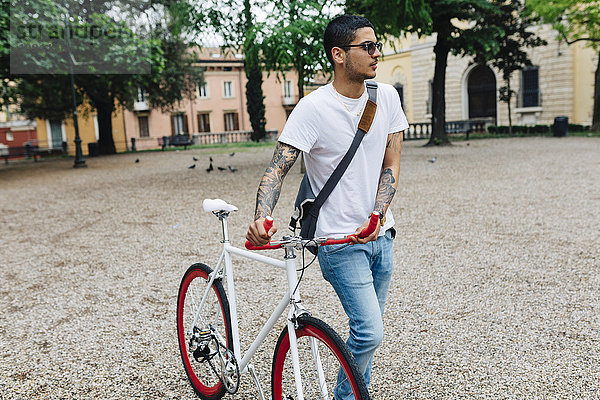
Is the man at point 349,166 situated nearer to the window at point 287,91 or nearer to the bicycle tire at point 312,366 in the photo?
the bicycle tire at point 312,366

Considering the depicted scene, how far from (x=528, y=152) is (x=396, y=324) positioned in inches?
628

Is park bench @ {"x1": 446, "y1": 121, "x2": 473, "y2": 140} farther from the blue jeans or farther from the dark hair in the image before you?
the blue jeans

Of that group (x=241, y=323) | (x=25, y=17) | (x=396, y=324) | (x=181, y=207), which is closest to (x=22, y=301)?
(x=241, y=323)

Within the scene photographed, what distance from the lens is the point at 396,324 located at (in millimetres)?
4289

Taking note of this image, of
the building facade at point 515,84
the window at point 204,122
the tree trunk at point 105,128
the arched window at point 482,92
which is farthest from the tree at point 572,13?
the window at point 204,122

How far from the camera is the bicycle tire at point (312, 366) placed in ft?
6.91

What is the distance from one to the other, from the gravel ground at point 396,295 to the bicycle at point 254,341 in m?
0.37

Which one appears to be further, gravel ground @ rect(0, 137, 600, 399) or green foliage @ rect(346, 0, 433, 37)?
green foliage @ rect(346, 0, 433, 37)

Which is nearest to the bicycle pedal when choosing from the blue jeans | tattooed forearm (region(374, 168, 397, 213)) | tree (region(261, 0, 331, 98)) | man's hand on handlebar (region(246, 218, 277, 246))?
the blue jeans

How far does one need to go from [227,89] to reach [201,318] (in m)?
54.7

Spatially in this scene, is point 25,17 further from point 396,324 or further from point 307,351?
point 307,351

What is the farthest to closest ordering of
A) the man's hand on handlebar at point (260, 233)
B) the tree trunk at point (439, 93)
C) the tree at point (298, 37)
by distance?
1. the tree trunk at point (439, 93)
2. the tree at point (298, 37)
3. the man's hand on handlebar at point (260, 233)

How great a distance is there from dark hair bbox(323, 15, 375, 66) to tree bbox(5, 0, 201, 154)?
1304cm

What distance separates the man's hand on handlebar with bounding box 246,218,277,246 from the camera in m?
2.09
